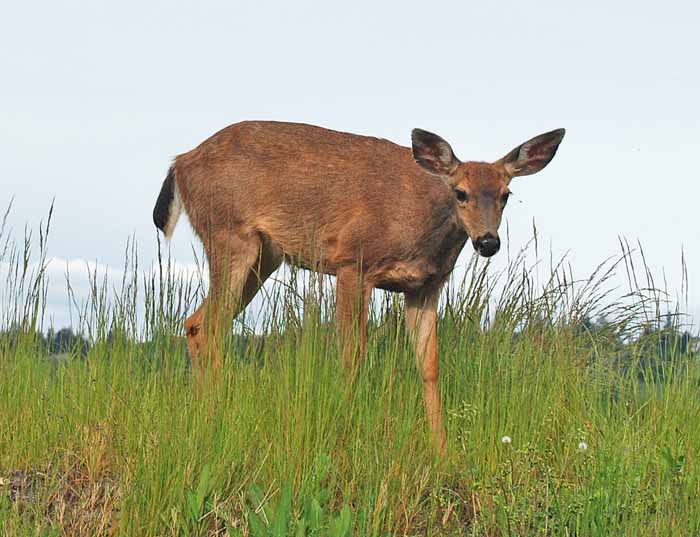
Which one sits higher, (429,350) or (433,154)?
(433,154)

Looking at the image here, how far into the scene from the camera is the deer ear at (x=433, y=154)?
754cm

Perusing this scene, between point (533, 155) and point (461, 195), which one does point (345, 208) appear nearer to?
point (461, 195)

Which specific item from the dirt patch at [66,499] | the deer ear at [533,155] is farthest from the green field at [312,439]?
the deer ear at [533,155]

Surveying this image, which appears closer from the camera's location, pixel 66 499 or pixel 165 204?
pixel 66 499

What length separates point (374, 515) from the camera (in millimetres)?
4980

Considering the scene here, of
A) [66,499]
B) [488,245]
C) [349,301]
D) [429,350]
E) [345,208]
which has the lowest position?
[66,499]

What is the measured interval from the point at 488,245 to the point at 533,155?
3.71 ft

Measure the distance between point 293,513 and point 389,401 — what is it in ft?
2.80

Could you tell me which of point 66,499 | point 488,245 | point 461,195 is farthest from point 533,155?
point 66,499

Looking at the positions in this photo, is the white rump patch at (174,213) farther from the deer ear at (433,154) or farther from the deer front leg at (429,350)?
the deer ear at (433,154)

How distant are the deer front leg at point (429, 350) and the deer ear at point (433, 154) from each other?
940 mm

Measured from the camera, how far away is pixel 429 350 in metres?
7.31

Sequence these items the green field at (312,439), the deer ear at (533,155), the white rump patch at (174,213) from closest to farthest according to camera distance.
Result: the green field at (312,439) → the deer ear at (533,155) → the white rump patch at (174,213)

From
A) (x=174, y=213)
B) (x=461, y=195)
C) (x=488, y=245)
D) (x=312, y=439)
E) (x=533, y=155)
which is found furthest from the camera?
(x=174, y=213)
